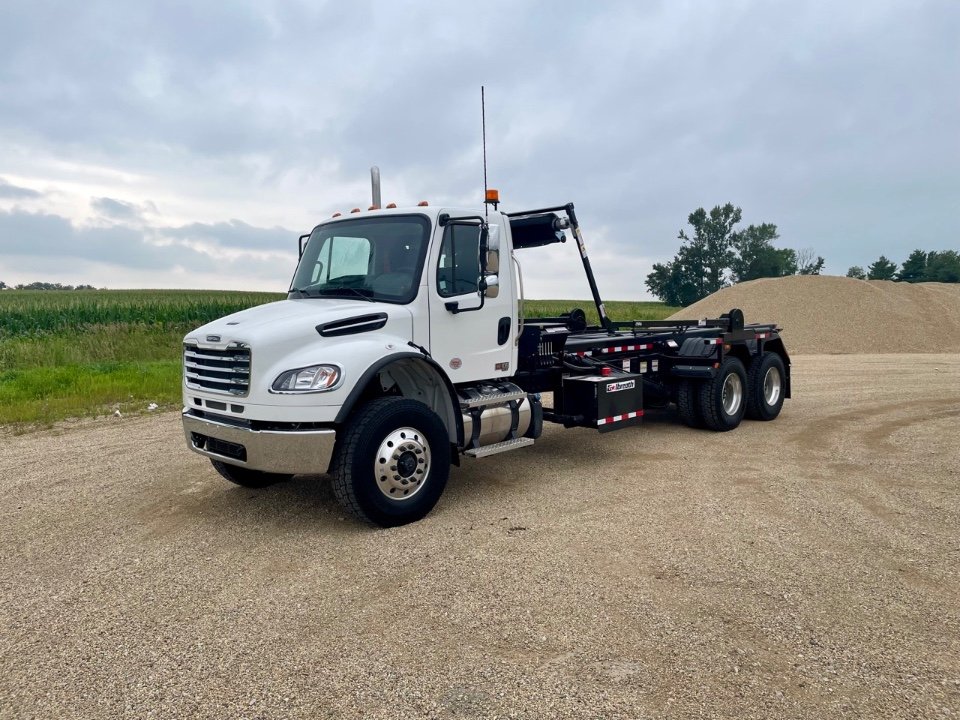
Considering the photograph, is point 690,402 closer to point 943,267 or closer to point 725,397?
point 725,397

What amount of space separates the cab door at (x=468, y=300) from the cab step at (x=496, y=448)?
66 cm

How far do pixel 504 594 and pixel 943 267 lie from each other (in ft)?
251

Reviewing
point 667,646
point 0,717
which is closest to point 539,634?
point 667,646

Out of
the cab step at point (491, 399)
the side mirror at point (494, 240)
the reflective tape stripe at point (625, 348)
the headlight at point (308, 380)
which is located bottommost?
the cab step at point (491, 399)

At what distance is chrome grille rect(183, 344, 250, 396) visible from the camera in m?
5.38

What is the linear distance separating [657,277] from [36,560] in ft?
243

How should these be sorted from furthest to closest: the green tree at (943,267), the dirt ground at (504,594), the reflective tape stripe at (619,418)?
the green tree at (943,267), the reflective tape stripe at (619,418), the dirt ground at (504,594)

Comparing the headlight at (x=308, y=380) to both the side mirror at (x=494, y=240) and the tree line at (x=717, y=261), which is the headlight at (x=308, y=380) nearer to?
the side mirror at (x=494, y=240)

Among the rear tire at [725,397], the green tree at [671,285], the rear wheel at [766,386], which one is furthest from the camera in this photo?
the green tree at [671,285]

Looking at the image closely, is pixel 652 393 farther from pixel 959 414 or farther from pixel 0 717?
pixel 0 717

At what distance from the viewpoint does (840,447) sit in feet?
27.9

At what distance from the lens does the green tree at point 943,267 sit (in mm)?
64438

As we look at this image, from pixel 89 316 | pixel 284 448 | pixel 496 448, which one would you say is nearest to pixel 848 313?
pixel 496 448

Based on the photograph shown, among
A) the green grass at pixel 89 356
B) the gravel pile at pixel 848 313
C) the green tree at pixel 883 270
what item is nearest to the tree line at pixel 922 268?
the green tree at pixel 883 270
